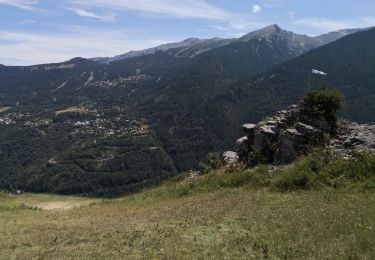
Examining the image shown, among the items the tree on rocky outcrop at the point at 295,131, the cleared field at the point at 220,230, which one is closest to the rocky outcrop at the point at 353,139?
the tree on rocky outcrop at the point at 295,131

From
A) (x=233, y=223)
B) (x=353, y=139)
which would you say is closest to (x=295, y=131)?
(x=353, y=139)

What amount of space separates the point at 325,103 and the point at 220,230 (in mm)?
18468

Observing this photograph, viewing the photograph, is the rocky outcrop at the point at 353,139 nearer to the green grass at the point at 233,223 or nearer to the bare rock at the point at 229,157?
the green grass at the point at 233,223

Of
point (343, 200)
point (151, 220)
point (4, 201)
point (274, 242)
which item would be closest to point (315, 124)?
point (343, 200)

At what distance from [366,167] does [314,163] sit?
9.97 feet

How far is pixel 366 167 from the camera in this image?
25.9 m

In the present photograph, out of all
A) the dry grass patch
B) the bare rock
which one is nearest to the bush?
the bare rock

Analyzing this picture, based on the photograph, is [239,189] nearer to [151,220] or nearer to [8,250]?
[151,220]

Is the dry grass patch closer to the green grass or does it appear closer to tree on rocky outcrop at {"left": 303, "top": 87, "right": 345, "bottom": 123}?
the green grass

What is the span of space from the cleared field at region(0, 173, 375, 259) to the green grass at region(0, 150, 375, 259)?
0.03 meters

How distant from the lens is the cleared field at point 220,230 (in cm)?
1612

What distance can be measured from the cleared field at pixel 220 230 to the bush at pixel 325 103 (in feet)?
31.3

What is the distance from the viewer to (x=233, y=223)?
65.9 feet

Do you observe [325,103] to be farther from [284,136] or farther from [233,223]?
[233,223]
